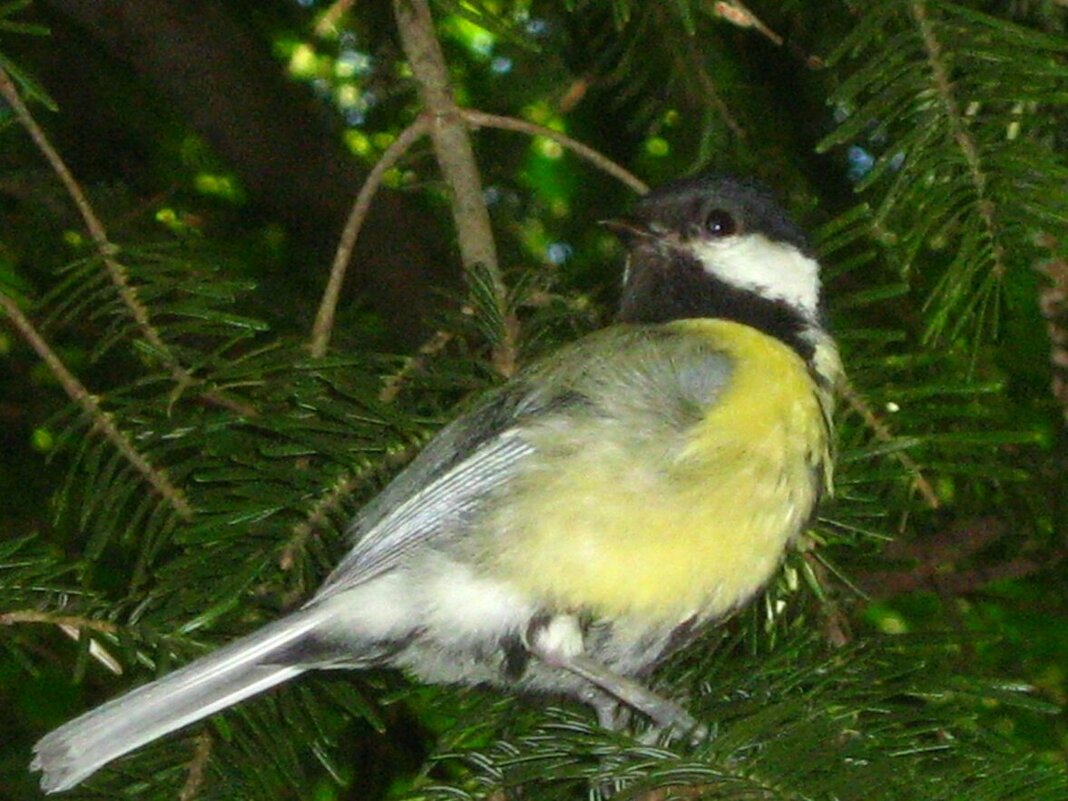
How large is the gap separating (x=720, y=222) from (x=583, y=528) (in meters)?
0.53

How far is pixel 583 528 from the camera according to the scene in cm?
161

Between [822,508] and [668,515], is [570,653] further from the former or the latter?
[822,508]

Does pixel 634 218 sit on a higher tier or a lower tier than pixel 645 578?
higher

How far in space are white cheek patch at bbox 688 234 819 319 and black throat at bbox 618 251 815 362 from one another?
0.03 feet

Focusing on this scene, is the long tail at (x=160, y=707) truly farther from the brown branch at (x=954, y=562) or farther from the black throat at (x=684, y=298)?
the brown branch at (x=954, y=562)

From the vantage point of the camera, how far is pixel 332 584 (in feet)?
5.19

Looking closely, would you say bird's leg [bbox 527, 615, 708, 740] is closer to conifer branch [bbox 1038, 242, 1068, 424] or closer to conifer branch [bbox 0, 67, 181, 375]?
conifer branch [bbox 0, 67, 181, 375]

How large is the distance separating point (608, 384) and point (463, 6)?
0.47 m

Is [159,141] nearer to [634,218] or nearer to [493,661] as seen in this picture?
[634,218]

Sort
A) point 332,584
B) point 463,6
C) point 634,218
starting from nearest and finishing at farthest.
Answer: point 463,6
point 332,584
point 634,218

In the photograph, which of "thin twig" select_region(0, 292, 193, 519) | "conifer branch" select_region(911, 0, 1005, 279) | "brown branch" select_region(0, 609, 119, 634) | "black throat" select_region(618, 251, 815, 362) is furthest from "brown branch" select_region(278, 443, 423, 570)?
"conifer branch" select_region(911, 0, 1005, 279)

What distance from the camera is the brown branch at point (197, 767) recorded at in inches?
54.0

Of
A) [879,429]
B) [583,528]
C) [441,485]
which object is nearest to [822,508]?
[879,429]

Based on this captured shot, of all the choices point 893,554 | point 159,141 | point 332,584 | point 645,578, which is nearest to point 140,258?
point 332,584
